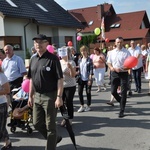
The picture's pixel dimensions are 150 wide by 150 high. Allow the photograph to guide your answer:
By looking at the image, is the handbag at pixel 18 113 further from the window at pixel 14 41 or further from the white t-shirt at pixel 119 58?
the window at pixel 14 41

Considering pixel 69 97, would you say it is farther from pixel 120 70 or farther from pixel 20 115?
pixel 120 70

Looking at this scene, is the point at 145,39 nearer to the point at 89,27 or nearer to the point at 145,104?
the point at 89,27

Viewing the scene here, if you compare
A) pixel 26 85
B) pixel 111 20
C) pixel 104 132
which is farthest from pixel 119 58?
pixel 111 20

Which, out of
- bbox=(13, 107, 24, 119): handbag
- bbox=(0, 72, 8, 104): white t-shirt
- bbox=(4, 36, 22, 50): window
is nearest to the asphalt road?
bbox=(13, 107, 24, 119): handbag

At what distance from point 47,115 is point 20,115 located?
1.81 metres

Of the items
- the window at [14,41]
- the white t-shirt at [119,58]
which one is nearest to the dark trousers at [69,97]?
the white t-shirt at [119,58]

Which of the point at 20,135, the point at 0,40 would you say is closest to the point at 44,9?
the point at 0,40

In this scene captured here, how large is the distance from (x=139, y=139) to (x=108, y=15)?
5421 centimetres

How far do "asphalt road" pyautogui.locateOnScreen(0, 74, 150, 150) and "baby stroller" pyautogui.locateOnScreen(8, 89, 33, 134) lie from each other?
0.18 metres

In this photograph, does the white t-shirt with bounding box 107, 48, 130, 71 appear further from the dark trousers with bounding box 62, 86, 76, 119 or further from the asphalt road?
the dark trousers with bounding box 62, 86, 76, 119

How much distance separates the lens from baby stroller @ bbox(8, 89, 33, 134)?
6027 millimetres

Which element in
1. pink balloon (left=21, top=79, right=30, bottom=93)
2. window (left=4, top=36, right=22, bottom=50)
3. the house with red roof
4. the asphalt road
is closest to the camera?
the asphalt road

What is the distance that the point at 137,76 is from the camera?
1084 centimetres

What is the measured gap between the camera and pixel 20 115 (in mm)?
6000
